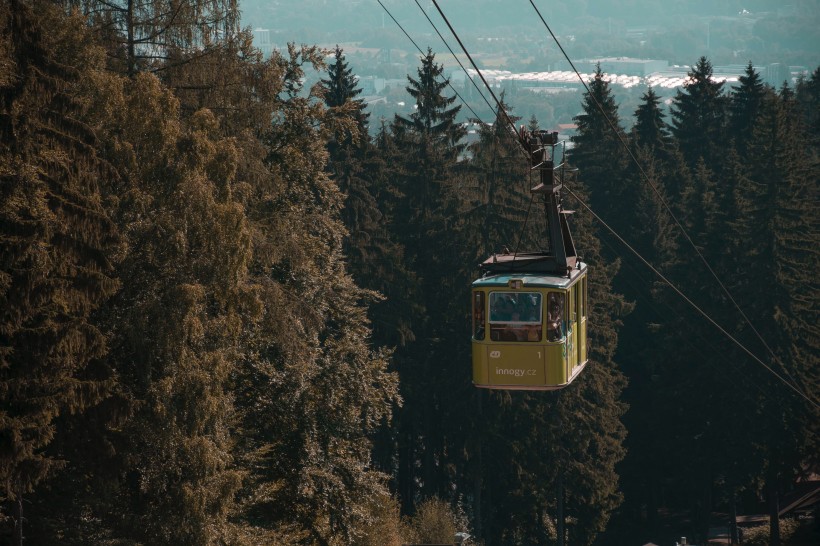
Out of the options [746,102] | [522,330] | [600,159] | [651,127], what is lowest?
[522,330]

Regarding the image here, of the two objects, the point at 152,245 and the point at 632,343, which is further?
the point at 632,343

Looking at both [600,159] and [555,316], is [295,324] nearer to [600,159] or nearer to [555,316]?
[555,316]

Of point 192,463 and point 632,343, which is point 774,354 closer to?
point 632,343

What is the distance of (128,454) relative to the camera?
85.9ft

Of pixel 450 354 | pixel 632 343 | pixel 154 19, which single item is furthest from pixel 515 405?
pixel 154 19

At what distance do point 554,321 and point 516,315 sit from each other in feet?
2.45

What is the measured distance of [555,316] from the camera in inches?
984

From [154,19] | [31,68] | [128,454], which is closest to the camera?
[31,68]

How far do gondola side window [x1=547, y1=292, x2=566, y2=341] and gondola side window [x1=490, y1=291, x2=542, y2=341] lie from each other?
0.63 feet

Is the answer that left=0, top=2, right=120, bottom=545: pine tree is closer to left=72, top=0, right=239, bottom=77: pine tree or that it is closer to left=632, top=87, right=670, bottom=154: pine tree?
left=72, top=0, right=239, bottom=77: pine tree

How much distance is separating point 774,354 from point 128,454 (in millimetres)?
35878

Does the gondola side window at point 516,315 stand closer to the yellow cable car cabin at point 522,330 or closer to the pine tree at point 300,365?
the yellow cable car cabin at point 522,330

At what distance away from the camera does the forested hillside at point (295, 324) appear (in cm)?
2455

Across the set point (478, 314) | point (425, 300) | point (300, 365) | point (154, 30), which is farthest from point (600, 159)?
point (478, 314)
